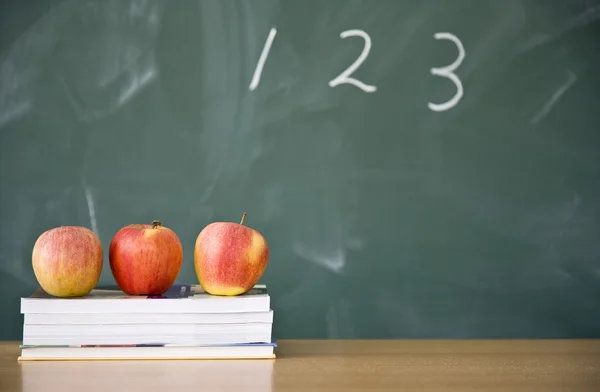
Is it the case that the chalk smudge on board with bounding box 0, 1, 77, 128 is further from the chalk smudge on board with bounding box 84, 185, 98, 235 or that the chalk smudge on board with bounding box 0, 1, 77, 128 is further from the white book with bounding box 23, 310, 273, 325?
the white book with bounding box 23, 310, 273, 325

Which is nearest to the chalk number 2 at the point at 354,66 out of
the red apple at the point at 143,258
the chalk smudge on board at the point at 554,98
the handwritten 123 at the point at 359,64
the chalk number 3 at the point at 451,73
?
the handwritten 123 at the point at 359,64

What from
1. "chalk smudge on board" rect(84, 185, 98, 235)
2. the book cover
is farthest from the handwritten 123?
the book cover

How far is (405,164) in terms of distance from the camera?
Answer: 174 cm

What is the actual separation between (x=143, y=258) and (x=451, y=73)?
0.93m

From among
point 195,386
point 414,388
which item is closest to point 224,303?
point 195,386

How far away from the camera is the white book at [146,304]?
108 cm

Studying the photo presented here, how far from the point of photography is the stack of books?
1.08 metres

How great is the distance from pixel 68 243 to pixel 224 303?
0.80ft

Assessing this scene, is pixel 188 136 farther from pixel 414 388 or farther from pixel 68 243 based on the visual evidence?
pixel 414 388

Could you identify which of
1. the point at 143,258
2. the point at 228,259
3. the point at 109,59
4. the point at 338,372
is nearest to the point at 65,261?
the point at 143,258

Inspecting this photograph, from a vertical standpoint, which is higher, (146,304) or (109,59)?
(109,59)

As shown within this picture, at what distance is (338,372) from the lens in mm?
1080

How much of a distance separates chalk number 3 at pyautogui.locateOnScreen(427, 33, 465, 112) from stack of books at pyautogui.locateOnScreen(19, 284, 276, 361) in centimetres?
81

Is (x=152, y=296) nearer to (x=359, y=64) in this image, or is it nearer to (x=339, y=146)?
(x=339, y=146)
